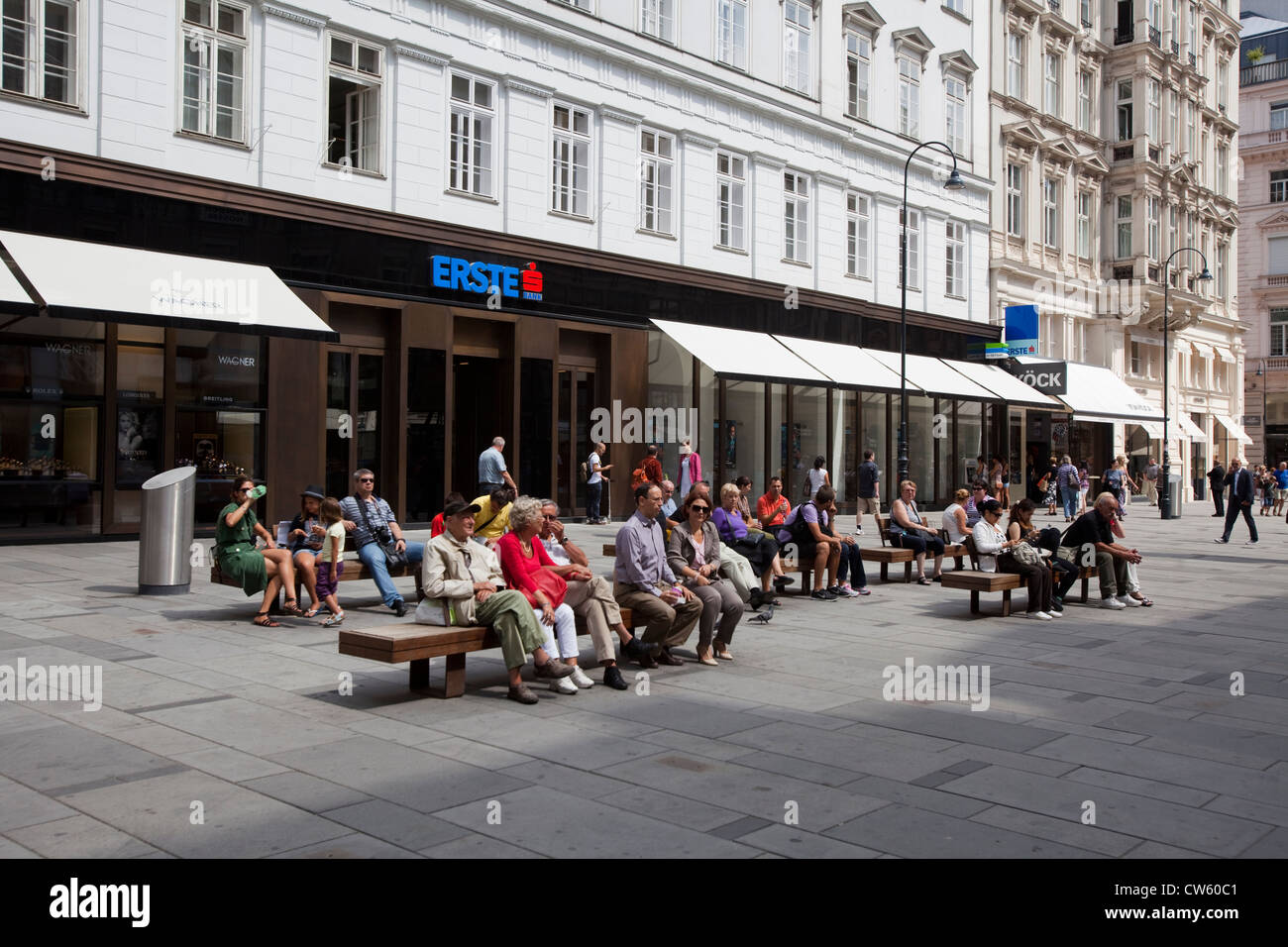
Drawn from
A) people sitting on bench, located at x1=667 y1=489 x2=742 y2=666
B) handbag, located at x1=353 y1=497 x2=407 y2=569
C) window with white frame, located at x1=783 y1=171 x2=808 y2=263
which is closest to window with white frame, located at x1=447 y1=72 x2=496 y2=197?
window with white frame, located at x1=783 y1=171 x2=808 y2=263

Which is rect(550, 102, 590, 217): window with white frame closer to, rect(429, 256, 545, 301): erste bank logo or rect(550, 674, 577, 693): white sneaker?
rect(429, 256, 545, 301): erste bank logo

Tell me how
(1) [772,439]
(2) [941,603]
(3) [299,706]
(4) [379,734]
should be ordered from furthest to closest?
(1) [772,439]
(2) [941,603]
(3) [299,706]
(4) [379,734]

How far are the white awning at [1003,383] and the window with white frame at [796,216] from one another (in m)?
7.11

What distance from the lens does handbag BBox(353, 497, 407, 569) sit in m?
Result: 12.1

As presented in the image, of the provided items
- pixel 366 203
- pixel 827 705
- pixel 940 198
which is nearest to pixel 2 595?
pixel 827 705

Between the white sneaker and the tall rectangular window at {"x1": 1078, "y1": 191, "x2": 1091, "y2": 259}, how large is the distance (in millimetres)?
39579

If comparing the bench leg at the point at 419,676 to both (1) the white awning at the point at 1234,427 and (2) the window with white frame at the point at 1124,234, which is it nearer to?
(2) the window with white frame at the point at 1124,234

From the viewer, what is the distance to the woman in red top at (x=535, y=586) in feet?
28.2

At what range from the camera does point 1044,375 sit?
37.0m

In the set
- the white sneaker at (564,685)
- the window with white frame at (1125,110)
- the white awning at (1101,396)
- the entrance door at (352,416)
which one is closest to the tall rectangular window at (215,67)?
the entrance door at (352,416)
